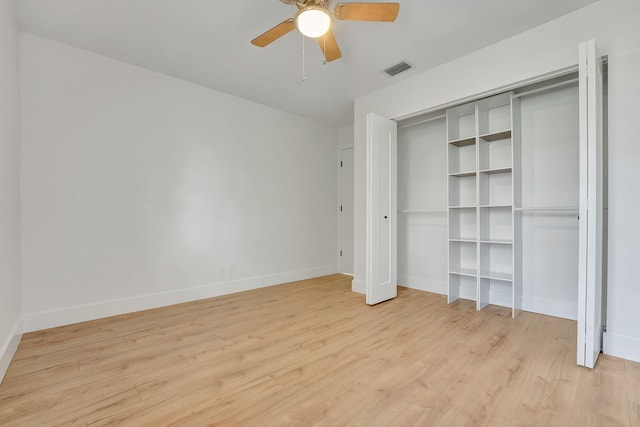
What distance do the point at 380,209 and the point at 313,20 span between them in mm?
2165

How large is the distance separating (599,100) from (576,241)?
1.40 meters

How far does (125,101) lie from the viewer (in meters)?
3.12

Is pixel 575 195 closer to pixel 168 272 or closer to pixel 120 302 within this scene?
pixel 168 272

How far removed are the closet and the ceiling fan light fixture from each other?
2.14m

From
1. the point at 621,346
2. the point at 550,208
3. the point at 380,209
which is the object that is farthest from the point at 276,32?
the point at 621,346

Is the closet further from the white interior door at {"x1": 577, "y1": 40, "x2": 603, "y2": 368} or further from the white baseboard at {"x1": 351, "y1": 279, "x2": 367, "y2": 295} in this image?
the white interior door at {"x1": 577, "y1": 40, "x2": 603, "y2": 368}

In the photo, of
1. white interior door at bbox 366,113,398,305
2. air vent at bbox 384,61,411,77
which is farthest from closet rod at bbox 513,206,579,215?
air vent at bbox 384,61,411,77

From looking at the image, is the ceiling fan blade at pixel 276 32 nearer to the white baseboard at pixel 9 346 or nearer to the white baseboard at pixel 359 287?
the white baseboard at pixel 9 346

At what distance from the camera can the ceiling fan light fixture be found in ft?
5.99

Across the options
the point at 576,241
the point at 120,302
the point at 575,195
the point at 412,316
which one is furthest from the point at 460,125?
the point at 120,302

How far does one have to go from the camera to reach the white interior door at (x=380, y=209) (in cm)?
335

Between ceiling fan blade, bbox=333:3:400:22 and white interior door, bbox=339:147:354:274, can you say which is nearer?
ceiling fan blade, bbox=333:3:400:22

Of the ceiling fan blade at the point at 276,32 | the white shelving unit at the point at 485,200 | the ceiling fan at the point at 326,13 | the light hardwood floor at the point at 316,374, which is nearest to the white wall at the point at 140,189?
the light hardwood floor at the point at 316,374

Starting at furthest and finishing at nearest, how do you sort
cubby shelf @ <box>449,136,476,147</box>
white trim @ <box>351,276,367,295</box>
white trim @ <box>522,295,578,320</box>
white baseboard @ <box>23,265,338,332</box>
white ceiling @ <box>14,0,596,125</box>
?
1. white trim @ <box>351,276,367,295</box>
2. cubby shelf @ <box>449,136,476,147</box>
3. white trim @ <box>522,295,578,320</box>
4. white baseboard @ <box>23,265,338,332</box>
5. white ceiling @ <box>14,0,596,125</box>
